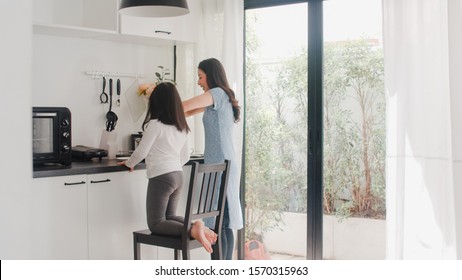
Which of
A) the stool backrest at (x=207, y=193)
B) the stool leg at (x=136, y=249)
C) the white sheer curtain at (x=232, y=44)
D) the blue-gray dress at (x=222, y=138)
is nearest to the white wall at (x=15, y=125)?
the stool leg at (x=136, y=249)

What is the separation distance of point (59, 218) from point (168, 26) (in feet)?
5.22

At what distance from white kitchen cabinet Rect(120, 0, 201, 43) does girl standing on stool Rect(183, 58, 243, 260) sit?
51cm

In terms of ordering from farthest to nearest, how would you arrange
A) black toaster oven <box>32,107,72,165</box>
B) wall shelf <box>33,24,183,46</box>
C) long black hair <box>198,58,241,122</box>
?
long black hair <box>198,58,241,122</box> → wall shelf <box>33,24,183,46</box> → black toaster oven <box>32,107,72,165</box>

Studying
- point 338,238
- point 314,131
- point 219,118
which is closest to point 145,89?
point 219,118

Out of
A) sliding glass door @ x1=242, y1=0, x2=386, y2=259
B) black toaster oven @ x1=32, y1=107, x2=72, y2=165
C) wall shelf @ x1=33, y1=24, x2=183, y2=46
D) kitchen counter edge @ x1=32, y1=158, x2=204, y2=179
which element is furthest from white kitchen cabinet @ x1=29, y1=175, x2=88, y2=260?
sliding glass door @ x1=242, y1=0, x2=386, y2=259

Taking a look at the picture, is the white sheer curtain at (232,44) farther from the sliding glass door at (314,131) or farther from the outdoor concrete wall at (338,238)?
the outdoor concrete wall at (338,238)

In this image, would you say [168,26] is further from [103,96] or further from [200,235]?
[200,235]

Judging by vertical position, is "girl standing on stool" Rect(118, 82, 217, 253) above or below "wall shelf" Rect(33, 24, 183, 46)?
below

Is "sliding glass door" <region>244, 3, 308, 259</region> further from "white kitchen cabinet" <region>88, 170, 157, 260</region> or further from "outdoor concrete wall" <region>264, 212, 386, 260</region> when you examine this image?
"white kitchen cabinet" <region>88, 170, 157, 260</region>

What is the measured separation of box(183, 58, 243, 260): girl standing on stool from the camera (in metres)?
3.88

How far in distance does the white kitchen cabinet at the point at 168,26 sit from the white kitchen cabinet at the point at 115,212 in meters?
0.96

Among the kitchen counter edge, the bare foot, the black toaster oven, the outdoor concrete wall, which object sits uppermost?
the black toaster oven

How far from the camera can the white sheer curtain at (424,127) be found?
138 inches

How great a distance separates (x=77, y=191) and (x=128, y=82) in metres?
1.21
